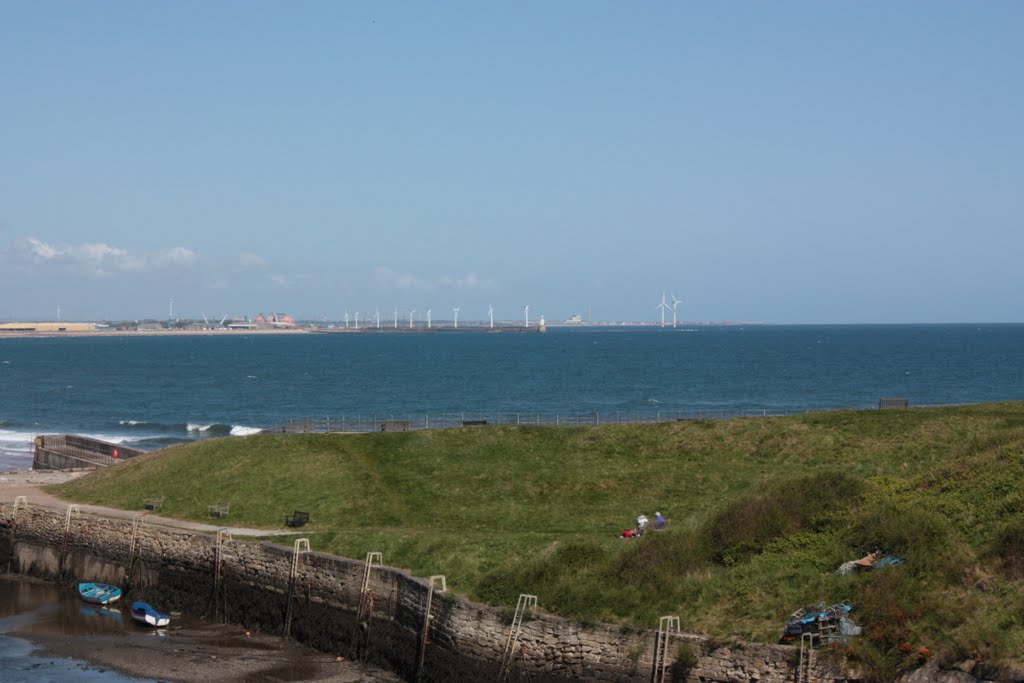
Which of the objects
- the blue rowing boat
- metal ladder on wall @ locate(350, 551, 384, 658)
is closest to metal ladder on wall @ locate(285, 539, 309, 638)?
metal ladder on wall @ locate(350, 551, 384, 658)

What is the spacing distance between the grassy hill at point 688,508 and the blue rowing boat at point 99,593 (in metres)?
5.25

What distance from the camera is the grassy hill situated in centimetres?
2803

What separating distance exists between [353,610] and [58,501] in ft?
76.1

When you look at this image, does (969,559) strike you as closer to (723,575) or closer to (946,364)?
(723,575)

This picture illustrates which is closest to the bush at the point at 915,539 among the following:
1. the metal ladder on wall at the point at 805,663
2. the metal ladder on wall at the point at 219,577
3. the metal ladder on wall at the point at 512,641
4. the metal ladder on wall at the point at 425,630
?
→ the metal ladder on wall at the point at 805,663

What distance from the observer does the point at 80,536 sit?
47.1 meters

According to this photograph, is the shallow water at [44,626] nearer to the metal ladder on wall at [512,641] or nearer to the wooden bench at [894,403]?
the metal ladder on wall at [512,641]

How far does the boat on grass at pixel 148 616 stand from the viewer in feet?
129

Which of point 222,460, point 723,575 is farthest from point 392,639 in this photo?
point 222,460

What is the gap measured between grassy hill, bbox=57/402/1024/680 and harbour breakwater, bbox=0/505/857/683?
1.06m

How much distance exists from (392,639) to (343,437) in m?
23.7

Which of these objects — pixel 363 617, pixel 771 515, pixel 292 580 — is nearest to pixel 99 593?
pixel 292 580

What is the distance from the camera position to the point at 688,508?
147 ft

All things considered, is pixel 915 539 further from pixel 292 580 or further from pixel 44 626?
pixel 44 626
